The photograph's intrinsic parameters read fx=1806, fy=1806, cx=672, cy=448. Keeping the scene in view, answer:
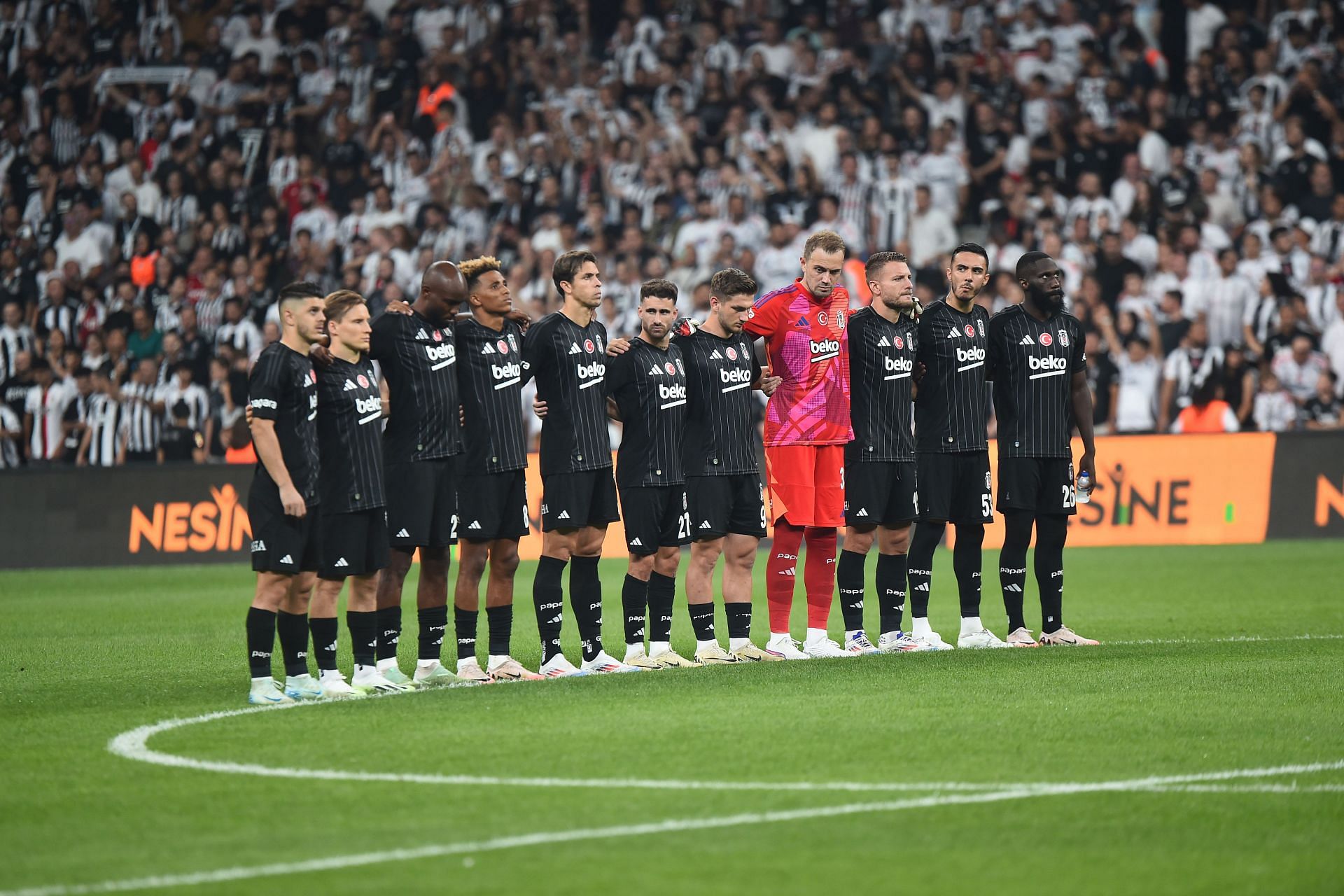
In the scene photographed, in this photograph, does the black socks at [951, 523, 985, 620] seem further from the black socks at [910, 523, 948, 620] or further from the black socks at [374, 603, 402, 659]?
the black socks at [374, 603, 402, 659]

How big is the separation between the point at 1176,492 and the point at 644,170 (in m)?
9.17

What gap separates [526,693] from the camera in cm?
971

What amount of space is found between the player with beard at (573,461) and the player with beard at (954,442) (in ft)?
7.89

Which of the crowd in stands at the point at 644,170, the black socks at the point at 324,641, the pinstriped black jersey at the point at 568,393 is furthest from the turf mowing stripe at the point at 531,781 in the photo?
the crowd in stands at the point at 644,170

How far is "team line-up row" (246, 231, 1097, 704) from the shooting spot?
9.84 m

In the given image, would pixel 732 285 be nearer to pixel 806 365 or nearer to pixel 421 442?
pixel 806 365

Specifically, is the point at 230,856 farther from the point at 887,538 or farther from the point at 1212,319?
the point at 1212,319

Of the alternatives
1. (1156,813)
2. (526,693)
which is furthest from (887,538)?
(1156,813)

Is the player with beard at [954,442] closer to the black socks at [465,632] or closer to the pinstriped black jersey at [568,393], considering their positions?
the pinstriped black jersey at [568,393]

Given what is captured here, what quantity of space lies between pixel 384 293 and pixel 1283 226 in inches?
454

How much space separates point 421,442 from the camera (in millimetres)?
10320

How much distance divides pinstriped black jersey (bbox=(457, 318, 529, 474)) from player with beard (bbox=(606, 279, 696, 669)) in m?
0.63

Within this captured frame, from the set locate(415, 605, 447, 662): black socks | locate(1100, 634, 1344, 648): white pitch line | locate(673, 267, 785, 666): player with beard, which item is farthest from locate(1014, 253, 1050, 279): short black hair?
locate(415, 605, 447, 662): black socks

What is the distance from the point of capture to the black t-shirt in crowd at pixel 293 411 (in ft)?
31.2
